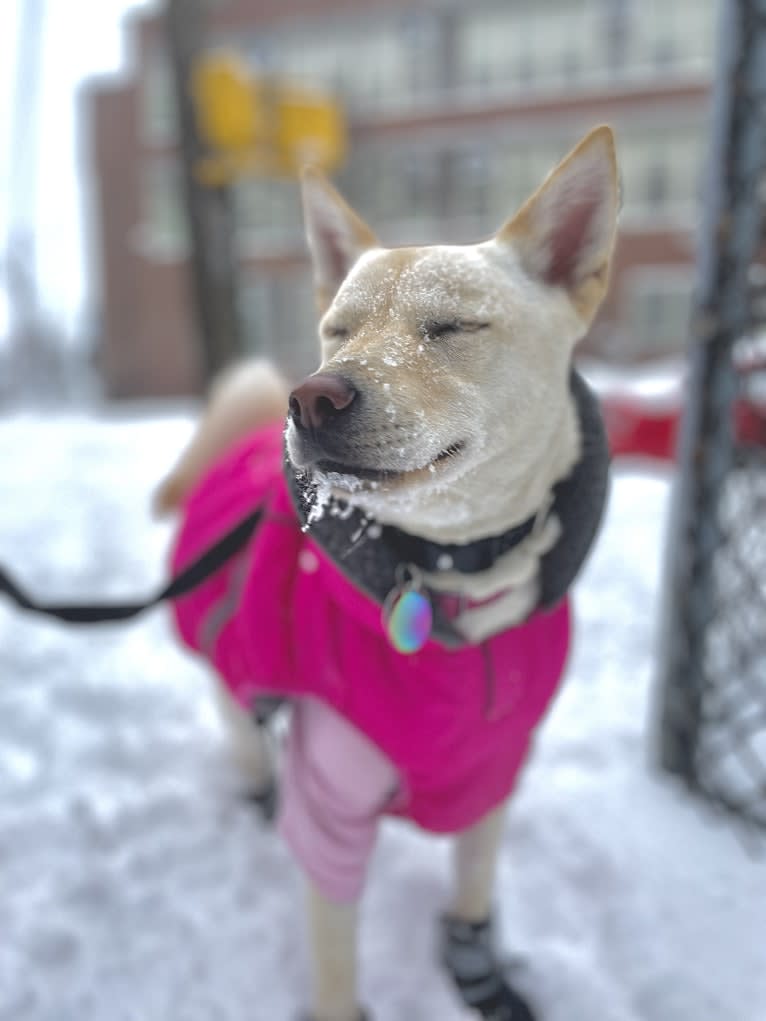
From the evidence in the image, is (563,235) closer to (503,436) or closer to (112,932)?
(503,436)

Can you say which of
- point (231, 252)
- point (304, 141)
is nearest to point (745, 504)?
point (231, 252)

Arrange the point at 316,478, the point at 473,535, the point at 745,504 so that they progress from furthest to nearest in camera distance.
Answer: the point at 745,504
the point at 473,535
the point at 316,478

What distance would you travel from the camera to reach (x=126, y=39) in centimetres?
1755

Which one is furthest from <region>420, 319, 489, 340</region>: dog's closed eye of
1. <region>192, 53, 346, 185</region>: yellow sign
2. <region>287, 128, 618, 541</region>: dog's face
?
<region>192, 53, 346, 185</region>: yellow sign

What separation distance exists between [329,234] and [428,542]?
0.50 m

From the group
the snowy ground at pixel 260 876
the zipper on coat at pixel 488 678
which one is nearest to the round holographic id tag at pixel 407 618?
the zipper on coat at pixel 488 678

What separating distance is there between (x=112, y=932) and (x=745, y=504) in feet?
5.14

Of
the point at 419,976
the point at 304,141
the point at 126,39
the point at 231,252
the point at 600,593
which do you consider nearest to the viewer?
the point at 419,976

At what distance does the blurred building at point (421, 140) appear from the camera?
1556 centimetres

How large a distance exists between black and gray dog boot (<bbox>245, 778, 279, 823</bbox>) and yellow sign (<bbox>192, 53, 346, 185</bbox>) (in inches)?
115

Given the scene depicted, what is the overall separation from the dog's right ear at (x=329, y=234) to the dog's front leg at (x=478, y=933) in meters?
0.95

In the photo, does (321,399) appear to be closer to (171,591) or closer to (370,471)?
(370,471)

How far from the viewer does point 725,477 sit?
1640 mm

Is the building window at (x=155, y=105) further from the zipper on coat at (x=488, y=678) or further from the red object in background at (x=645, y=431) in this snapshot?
the zipper on coat at (x=488, y=678)
